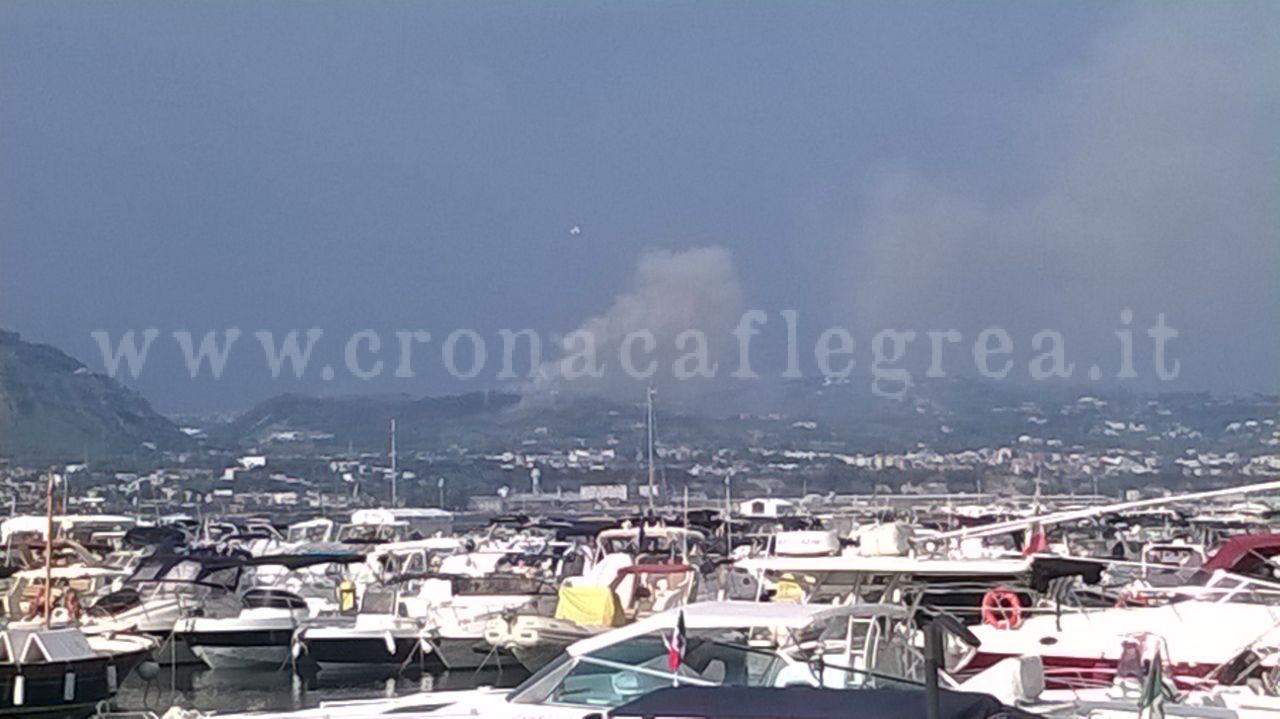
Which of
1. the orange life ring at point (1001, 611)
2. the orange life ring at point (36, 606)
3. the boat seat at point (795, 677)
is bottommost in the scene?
the orange life ring at point (36, 606)

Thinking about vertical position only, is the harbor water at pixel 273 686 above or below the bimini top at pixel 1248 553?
below

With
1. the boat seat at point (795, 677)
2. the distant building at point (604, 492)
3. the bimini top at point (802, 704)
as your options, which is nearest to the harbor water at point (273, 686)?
the boat seat at point (795, 677)

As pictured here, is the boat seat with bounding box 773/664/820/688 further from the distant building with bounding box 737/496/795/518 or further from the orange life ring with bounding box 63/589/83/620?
the distant building with bounding box 737/496/795/518

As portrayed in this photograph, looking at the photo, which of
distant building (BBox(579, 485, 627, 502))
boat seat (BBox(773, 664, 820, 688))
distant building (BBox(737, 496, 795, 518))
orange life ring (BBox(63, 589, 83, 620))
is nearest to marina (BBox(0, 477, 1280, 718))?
boat seat (BBox(773, 664, 820, 688))

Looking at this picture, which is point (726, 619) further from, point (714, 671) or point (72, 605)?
point (72, 605)

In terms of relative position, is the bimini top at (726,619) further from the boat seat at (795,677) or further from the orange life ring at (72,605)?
the orange life ring at (72,605)

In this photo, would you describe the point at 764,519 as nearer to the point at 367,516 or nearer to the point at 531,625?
the point at 367,516

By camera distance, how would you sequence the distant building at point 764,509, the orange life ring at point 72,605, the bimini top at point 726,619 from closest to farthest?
the bimini top at point 726,619 → the orange life ring at point 72,605 → the distant building at point 764,509

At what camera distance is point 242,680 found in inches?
1188

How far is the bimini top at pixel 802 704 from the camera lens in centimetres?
975

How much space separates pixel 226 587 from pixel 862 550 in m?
16.5

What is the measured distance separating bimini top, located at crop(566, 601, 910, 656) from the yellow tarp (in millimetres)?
13585

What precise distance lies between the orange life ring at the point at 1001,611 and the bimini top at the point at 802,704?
9396 mm

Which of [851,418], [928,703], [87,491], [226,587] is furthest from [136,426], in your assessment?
[928,703]
